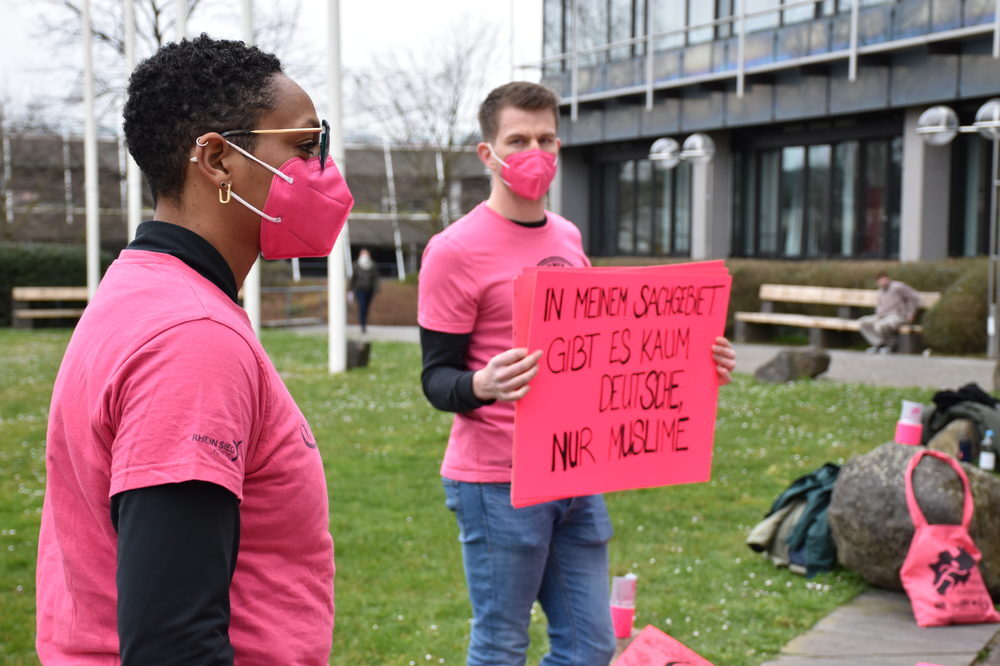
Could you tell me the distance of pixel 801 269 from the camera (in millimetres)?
24141

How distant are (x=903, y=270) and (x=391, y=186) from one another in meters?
25.6

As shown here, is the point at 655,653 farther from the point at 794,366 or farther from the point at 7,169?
the point at 7,169

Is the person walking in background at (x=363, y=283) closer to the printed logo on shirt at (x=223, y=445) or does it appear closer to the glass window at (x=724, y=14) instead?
the glass window at (x=724, y=14)

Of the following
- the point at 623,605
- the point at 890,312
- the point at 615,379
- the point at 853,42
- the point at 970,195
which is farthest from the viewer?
the point at 970,195

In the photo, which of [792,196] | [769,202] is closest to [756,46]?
[792,196]

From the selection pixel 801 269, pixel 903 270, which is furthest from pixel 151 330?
pixel 801 269

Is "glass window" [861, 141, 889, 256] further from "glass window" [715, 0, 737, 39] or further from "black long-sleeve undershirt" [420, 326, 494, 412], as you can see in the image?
"black long-sleeve undershirt" [420, 326, 494, 412]

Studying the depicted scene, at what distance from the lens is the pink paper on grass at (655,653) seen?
2.92 m

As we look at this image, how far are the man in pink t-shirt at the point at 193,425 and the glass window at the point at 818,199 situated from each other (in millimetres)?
26669

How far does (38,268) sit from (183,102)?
107 feet

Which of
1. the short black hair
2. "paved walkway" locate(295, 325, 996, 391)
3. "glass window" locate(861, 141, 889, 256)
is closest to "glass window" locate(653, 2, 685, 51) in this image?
"glass window" locate(861, 141, 889, 256)

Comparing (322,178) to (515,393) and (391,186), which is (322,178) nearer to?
(515,393)

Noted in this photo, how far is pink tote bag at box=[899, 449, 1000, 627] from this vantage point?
5.47 m

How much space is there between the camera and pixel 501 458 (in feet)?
11.0
